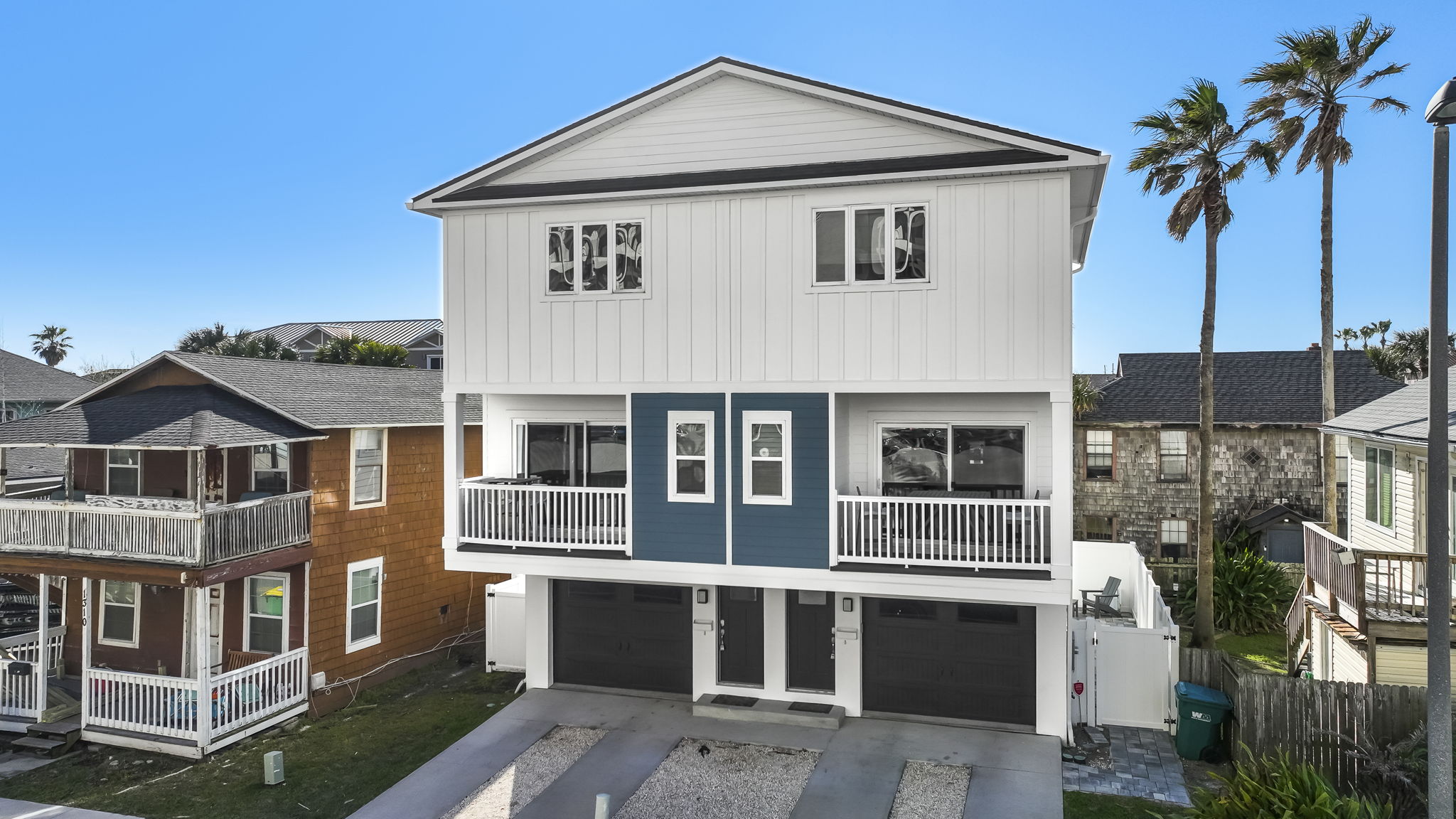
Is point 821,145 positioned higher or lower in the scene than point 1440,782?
A: higher

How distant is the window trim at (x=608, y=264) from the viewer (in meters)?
11.9

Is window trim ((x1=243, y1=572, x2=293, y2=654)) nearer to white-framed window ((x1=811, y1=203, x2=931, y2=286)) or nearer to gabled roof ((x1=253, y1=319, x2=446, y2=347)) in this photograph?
white-framed window ((x1=811, y1=203, x2=931, y2=286))

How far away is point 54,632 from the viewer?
14242mm

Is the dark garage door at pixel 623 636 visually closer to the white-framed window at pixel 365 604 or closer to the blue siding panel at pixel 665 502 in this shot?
the blue siding panel at pixel 665 502

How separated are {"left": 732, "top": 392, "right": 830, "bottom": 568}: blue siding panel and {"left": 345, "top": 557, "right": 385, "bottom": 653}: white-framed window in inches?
304

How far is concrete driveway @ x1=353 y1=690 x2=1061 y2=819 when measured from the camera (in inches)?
373

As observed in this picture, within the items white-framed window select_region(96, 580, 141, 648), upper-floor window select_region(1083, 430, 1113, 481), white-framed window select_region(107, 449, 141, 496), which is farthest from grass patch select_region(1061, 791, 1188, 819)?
upper-floor window select_region(1083, 430, 1113, 481)

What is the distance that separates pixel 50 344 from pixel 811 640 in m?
71.2

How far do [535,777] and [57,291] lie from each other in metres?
69.8

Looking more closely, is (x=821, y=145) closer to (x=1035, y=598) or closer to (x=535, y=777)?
(x=1035, y=598)

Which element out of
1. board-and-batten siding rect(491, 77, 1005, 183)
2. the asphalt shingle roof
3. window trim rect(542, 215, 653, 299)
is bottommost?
the asphalt shingle roof

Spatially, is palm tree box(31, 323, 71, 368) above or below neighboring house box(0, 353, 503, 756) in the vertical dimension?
above

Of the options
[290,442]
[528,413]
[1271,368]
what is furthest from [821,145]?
[1271,368]

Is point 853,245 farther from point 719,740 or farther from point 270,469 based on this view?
point 270,469
